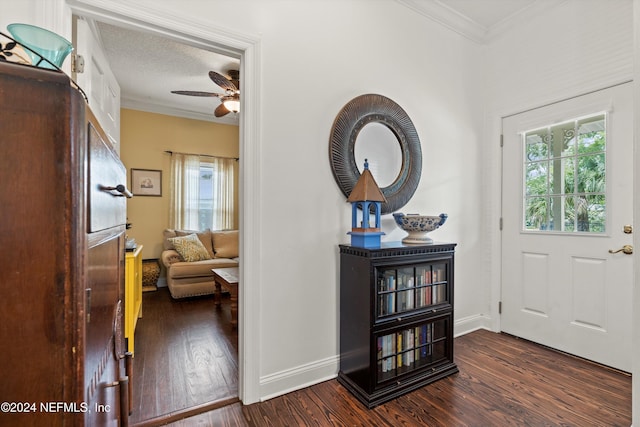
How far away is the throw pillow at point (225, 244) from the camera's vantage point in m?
4.86

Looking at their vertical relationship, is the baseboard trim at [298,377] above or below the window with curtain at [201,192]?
below

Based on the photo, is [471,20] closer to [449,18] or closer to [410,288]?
[449,18]

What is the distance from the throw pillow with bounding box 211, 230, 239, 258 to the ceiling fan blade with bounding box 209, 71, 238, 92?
2532mm

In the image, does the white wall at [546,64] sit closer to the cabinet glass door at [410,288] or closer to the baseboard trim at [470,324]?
the baseboard trim at [470,324]

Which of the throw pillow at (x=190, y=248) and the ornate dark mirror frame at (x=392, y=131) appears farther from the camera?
the throw pillow at (x=190, y=248)

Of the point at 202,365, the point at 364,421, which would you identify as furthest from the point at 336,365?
the point at 202,365

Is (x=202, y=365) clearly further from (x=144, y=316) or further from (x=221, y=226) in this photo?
(x=221, y=226)

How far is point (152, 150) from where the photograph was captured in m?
4.87

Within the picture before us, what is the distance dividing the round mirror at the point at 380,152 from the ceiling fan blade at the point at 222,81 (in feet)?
5.16

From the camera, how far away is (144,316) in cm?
340

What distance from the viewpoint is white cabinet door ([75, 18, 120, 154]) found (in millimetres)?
1435

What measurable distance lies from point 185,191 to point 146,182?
58 cm

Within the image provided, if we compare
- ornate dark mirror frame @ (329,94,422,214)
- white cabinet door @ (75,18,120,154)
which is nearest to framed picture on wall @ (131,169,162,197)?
white cabinet door @ (75,18,120,154)

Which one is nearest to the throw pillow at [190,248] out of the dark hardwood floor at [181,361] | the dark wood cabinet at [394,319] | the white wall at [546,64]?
the dark hardwood floor at [181,361]
